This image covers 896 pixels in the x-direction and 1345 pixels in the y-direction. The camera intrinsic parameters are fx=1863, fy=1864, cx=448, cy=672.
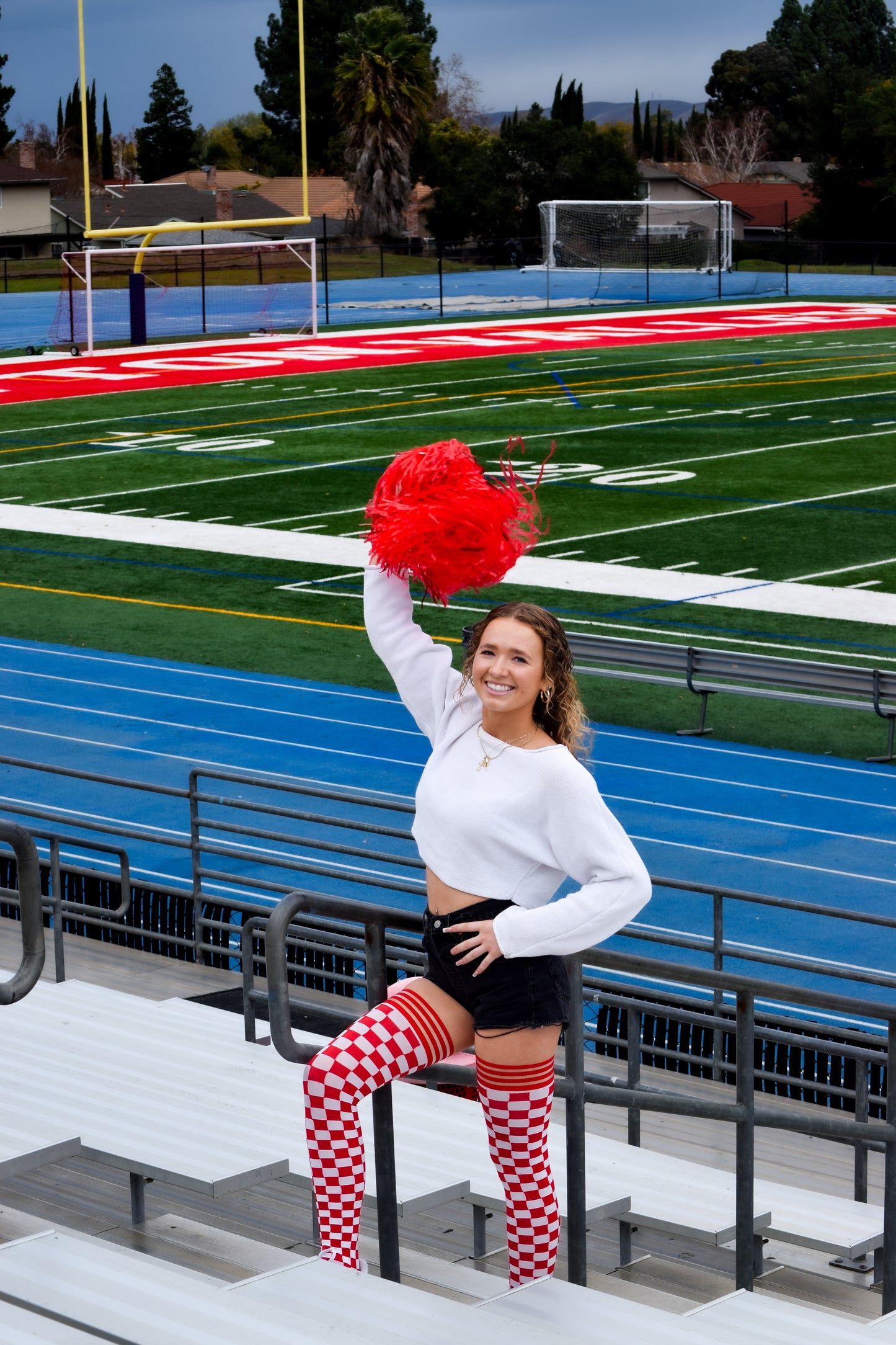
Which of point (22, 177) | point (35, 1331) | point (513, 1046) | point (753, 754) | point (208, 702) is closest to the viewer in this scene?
point (35, 1331)

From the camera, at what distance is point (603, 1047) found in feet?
28.7

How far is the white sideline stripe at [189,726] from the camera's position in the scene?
13781 millimetres

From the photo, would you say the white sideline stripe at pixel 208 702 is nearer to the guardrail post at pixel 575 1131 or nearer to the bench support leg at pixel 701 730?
the bench support leg at pixel 701 730

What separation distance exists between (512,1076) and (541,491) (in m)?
22.3

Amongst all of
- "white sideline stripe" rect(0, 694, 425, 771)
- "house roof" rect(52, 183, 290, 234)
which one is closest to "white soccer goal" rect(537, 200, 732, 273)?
"house roof" rect(52, 183, 290, 234)

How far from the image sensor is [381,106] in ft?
273

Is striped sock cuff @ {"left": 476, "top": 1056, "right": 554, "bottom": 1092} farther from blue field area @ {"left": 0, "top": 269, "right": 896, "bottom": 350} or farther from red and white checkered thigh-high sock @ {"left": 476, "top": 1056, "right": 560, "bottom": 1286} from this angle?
blue field area @ {"left": 0, "top": 269, "right": 896, "bottom": 350}

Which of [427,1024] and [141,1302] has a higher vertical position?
[427,1024]

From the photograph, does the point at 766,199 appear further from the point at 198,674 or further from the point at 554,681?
the point at 554,681

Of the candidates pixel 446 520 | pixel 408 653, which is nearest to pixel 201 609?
pixel 408 653

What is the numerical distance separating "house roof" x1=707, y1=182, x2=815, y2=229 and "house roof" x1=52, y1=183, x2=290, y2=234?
86.0 feet

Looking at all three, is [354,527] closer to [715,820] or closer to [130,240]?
[715,820]

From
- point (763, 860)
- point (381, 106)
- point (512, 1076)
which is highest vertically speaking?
point (381, 106)

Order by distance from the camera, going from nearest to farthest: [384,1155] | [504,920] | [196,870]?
[504,920] < [384,1155] < [196,870]
